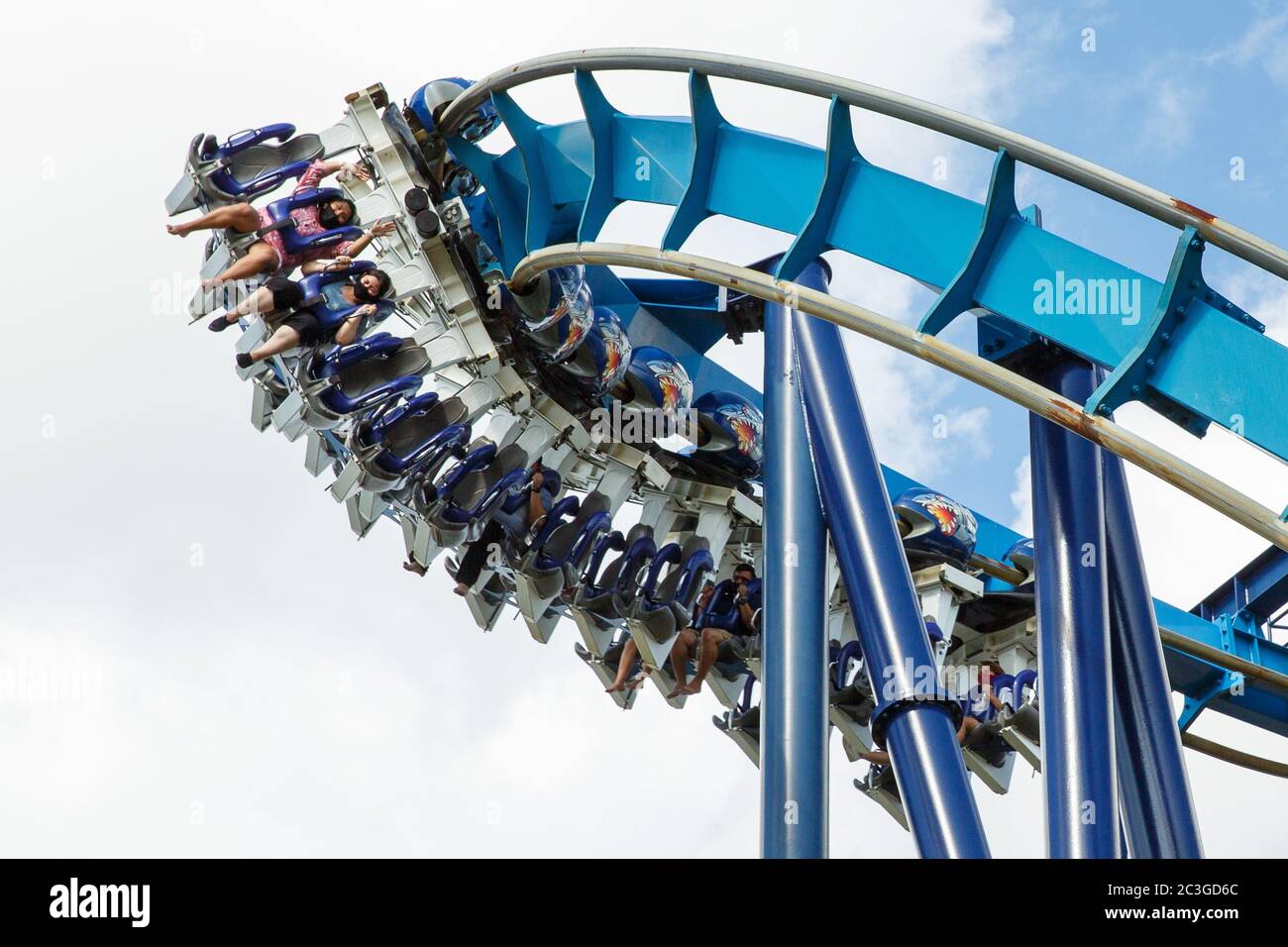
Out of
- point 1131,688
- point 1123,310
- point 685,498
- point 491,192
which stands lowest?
point 1131,688

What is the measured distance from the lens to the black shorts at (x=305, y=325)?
8.44 m

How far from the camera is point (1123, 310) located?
20.7ft

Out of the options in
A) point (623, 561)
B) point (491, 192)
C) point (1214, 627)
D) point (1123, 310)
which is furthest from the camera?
point (1214, 627)

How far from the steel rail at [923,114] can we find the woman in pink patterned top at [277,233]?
3.76 ft

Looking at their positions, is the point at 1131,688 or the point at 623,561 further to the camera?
the point at 623,561

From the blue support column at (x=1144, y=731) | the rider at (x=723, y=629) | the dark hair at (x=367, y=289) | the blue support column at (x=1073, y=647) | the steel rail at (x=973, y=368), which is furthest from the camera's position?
the rider at (x=723, y=629)

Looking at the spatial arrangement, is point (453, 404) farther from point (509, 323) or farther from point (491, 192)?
point (491, 192)

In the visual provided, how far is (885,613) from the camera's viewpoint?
310 inches

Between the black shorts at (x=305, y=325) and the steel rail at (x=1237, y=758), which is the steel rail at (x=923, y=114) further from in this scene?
the steel rail at (x=1237, y=758)

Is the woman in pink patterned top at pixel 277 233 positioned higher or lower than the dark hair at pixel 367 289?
higher

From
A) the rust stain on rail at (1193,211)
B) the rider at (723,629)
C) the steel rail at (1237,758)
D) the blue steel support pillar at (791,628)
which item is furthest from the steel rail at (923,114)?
the steel rail at (1237,758)
